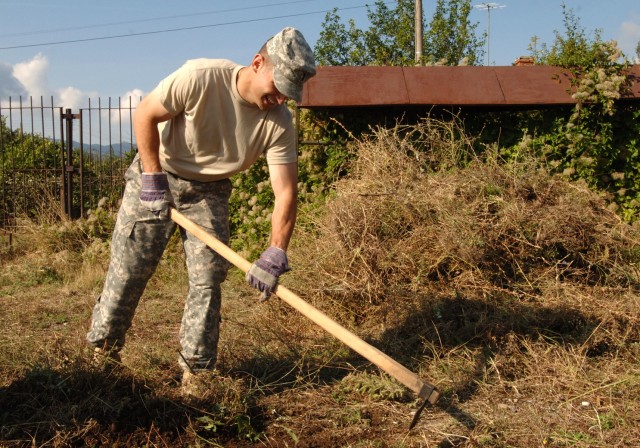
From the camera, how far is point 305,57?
3174 millimetres

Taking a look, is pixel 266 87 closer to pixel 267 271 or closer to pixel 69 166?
pixel 267 271

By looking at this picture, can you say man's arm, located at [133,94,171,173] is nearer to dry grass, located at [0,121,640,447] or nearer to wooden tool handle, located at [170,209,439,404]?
wooden tool handle, located at [170,209,439,404]

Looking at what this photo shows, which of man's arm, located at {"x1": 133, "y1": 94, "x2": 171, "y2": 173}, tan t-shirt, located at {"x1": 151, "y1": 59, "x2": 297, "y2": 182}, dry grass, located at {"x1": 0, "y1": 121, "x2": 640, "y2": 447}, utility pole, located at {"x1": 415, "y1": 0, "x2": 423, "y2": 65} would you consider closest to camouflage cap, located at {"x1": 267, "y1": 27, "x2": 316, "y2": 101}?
tan t-shirt, located at {"x1": 151, "y1": 59, "x2": 297, "y2": 182}

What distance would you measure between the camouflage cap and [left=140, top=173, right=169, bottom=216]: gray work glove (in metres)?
0.81

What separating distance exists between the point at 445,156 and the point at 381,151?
66 centimetres

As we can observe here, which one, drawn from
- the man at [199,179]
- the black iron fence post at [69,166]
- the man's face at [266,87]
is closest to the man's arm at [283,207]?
the man at [199,179]

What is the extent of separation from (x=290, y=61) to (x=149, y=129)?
2.78ft

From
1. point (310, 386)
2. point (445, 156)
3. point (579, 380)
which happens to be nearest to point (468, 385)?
point (579, 380)

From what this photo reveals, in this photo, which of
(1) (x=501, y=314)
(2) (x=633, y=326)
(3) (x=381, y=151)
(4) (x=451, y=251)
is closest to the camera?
(2) (x=633, y=326)

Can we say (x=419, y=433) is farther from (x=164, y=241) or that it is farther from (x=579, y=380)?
(x=164, y=241)

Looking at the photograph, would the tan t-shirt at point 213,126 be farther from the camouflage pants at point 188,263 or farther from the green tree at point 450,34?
the green tree at point 450,34

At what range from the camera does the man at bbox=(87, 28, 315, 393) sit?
11.0 ft

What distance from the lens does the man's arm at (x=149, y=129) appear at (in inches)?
132

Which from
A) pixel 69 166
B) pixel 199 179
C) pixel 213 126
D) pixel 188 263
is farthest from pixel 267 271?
pixel 69 166
